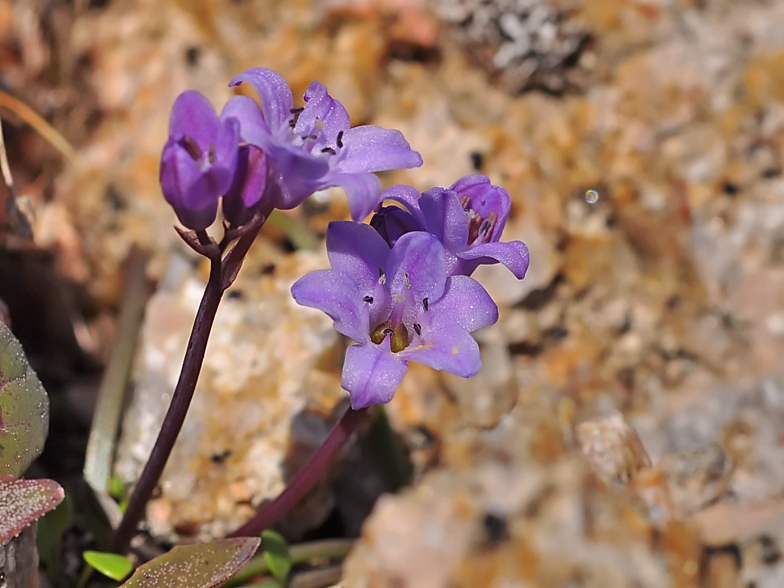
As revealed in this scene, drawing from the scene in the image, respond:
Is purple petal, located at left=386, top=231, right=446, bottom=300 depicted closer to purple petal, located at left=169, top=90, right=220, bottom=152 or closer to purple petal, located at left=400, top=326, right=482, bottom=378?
purple petal, located at left=400, top=326, right=482, bottom=378

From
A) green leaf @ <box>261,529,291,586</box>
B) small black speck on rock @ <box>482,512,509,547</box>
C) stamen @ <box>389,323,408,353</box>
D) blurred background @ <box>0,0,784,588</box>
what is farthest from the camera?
blurred background @ <box>0,0,784,588</box>

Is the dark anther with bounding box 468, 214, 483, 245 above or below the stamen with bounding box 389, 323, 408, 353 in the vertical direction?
above

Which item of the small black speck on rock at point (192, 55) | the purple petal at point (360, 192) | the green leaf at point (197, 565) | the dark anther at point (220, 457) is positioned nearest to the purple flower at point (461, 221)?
the purple petal at point (360, 192)

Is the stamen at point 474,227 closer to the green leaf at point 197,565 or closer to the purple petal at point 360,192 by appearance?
the purple petal at point 360,192

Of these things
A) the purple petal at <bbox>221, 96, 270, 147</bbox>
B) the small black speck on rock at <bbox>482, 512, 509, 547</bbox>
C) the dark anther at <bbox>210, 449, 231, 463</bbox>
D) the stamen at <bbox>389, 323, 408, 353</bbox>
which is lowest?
the small black speck on rock at <bbox>482, 512, 509, 547</bbox>

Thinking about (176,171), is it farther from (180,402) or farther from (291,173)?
(180,402)

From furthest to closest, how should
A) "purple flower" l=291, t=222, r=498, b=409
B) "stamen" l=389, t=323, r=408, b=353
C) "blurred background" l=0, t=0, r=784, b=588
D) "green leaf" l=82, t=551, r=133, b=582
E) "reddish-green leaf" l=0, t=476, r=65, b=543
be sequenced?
"blurred background" l=0, t=0, r=784, b=588, "green leaf" l=82, t=551, r=133, b=582, "stamen" l=389, t=323, r=408, b=353, "reddish-green leaf" l=0, t=476, r=65, b=543, "purple flower" l=291, t=222, r=498, b=409

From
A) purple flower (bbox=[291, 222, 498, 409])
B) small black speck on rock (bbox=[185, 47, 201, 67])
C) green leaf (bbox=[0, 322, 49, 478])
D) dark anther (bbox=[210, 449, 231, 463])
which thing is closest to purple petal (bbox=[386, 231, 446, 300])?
purple flower (bbox=[291, 222, 498, 409])
